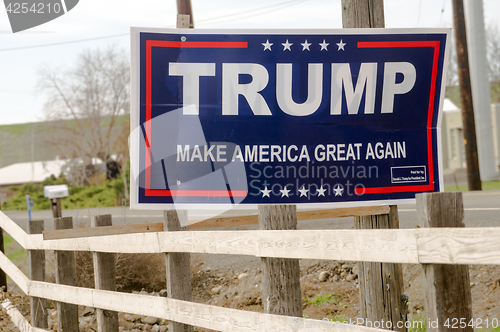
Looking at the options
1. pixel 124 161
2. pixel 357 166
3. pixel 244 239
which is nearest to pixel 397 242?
pixel 244 239

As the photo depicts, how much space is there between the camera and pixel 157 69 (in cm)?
397

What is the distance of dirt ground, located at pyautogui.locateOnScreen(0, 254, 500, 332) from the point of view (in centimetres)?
600

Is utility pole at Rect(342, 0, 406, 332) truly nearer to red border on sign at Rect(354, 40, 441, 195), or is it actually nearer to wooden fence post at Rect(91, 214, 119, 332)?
red border on sign at Rect(354, 40, 441, 195)

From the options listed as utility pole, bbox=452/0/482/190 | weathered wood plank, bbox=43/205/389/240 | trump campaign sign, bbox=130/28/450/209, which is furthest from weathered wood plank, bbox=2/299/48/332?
utility pole, bbox=452/0/482/190

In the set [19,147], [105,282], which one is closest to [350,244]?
[105,282]

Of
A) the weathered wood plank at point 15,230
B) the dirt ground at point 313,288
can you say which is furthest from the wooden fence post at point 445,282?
the weathered wood plank at point 15,230

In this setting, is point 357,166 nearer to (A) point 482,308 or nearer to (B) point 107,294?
(B) point 107,294

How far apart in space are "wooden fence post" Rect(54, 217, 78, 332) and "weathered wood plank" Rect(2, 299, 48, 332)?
13.4 inches

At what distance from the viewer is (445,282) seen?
229 cm

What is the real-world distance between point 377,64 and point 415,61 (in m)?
0.33

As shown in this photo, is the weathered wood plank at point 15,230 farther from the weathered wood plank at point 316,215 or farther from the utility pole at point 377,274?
the utility pole at point 377,274

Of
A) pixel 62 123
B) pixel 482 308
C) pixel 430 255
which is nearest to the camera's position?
pixel 430 255

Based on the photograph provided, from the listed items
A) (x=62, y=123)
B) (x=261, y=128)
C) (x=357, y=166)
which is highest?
(x=62, y=123)

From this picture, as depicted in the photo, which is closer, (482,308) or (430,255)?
(430,255)
